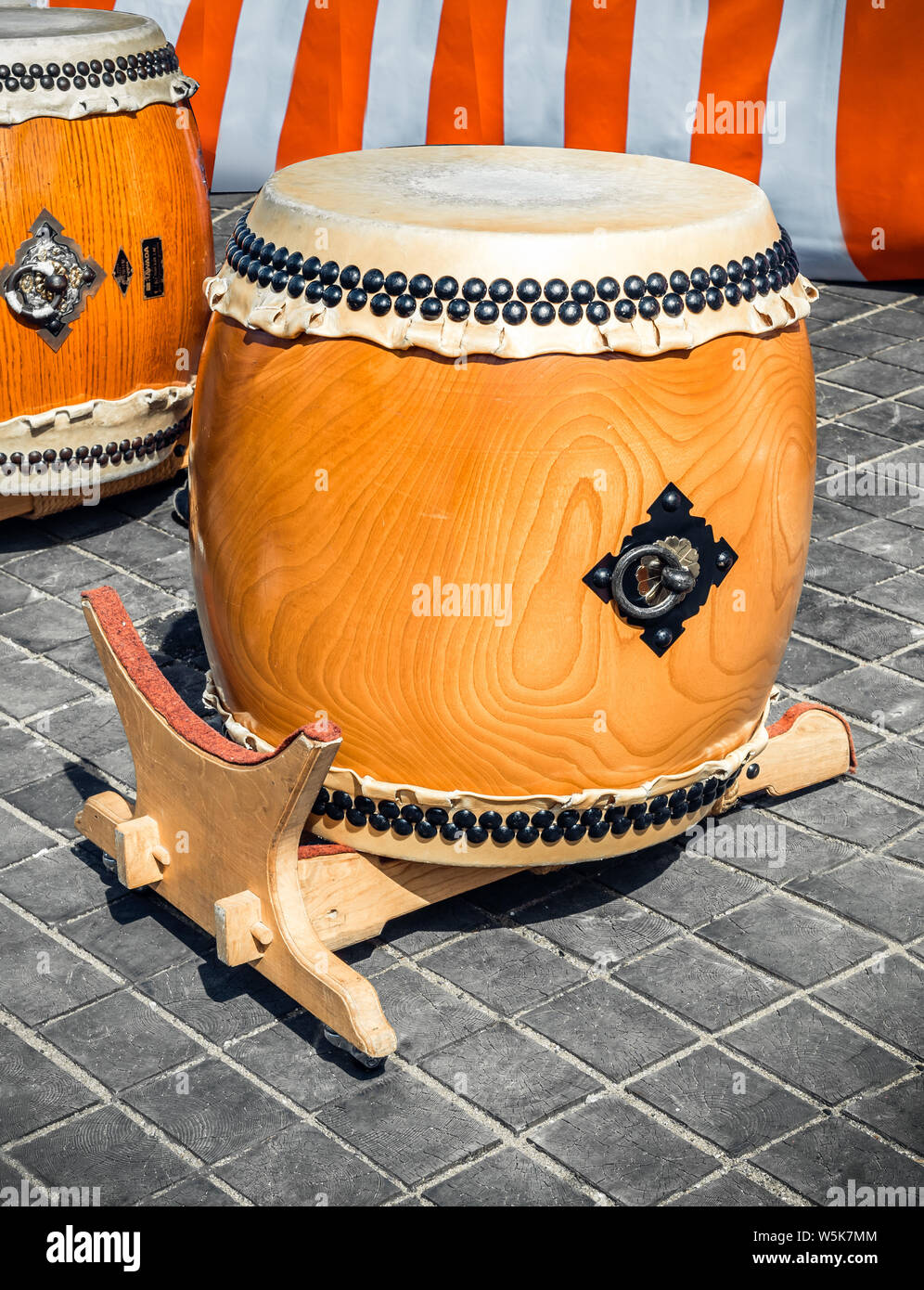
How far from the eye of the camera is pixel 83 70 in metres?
3.97

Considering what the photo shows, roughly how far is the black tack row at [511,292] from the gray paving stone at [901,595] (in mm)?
1618

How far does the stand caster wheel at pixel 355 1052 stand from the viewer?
2.60 metres

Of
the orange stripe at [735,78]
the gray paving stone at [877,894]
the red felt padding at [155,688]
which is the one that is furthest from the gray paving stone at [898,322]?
the red felt padding at [155,688]

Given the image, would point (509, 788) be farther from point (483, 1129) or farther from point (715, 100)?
point (715, 100)

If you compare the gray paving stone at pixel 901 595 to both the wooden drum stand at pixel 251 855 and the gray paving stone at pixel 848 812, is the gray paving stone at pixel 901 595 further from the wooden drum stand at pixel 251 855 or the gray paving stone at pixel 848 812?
the wooden drum stand at pixel 251 855

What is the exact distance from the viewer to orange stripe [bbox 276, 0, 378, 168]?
6.42 m

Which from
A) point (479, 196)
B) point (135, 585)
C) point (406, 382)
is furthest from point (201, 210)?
point (406, 382)

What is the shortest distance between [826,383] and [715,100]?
1.40m

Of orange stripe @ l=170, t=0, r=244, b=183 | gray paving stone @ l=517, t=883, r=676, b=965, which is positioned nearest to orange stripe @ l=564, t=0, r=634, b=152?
orange stripe @ l=170, t=0, r=244, b=183

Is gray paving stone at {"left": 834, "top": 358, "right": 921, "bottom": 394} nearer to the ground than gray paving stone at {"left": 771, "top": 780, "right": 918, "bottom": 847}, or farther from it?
farther from it

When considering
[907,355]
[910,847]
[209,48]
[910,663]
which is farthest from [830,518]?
[209,48]

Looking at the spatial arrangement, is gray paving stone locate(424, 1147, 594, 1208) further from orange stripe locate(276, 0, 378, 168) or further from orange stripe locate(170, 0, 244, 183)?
orange stripe locate(170, 0, 244, 183)

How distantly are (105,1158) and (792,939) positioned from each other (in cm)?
129

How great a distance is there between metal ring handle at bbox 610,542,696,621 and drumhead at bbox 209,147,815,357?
32 centimetres
